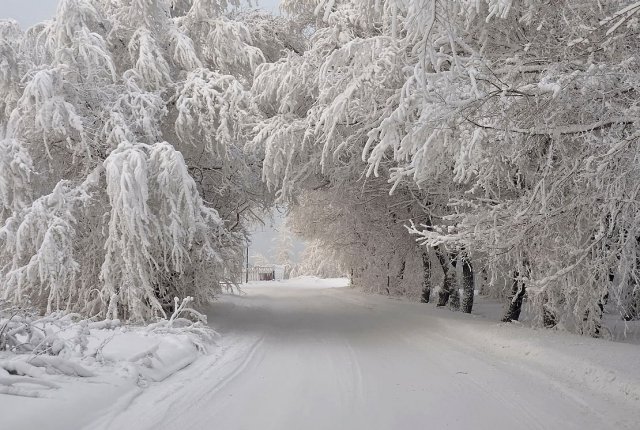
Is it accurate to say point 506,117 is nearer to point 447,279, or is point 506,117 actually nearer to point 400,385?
point 400,385

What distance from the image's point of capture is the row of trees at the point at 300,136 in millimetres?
5883

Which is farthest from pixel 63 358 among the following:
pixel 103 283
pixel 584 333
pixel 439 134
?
pixel 584 333

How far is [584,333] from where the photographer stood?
1044cm

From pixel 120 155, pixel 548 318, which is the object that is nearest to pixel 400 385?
pixel 120 155

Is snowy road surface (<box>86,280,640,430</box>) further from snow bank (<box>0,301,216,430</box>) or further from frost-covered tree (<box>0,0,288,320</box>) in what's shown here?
frost-covered tree (<box>0,0,288,320</box>)

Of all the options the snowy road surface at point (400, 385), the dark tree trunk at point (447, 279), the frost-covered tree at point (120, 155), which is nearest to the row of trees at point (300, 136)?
the frost-covered tree at point (120, 155)

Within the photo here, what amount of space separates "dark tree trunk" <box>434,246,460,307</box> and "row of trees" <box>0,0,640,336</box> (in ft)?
7.82

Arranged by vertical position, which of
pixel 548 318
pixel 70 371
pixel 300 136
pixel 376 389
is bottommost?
pixel 376 389

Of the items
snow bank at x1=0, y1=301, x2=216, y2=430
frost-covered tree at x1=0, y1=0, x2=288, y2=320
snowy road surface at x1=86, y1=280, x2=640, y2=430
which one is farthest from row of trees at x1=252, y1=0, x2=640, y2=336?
snow bank at x1=0, y1=301, x2=216, y2=430

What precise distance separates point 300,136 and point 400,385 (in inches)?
209

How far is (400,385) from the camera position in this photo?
259 inches

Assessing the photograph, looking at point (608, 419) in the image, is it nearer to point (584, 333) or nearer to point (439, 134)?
point (439, 134)

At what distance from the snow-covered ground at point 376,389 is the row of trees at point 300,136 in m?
1.11

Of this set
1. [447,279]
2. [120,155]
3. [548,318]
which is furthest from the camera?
[447,279]
